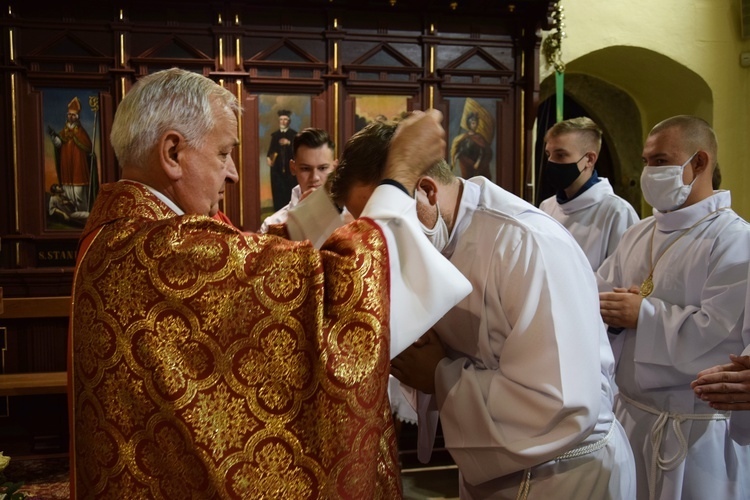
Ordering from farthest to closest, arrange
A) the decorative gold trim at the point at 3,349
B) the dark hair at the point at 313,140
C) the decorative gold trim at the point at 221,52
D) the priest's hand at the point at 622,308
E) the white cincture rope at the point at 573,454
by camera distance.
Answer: the decorative gold trim at the point at 221,52 → the decorative gold trim at the point at 3,349 → the dark hair at the point at 313,140 → the priest's hand at the point at 622,308 → the white cincture rope at the point at 573,454

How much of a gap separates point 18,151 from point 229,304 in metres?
5.32

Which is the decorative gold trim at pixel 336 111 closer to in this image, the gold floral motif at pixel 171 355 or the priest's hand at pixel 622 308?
the priest's hand at pixel 622 308

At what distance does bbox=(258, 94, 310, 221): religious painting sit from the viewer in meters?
6.50

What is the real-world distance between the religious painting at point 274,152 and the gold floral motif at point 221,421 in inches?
199

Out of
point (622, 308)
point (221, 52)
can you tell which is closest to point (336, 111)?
point (221, 52)

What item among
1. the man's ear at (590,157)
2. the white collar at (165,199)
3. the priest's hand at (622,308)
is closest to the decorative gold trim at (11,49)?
the man's ear at (590,157)

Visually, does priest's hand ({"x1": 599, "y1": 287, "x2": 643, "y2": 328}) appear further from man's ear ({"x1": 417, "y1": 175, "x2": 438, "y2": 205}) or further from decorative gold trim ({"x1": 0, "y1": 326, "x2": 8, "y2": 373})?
decorative gold trim ({"x1": 0, "y1": 326, "x2": 8, "y2": 373})

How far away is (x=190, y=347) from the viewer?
155 centimetres

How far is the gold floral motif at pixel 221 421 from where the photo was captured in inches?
60.0

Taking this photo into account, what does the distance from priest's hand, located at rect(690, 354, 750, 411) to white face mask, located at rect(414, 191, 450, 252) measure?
40.9 inches

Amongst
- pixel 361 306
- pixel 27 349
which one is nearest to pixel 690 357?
pixel 361 306

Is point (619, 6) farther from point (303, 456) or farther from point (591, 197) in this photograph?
point (303, 456)

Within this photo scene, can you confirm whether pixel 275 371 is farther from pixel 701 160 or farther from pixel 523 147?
pixel 523 147

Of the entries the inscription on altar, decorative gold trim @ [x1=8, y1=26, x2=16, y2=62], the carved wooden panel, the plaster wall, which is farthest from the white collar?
the plaster wall
